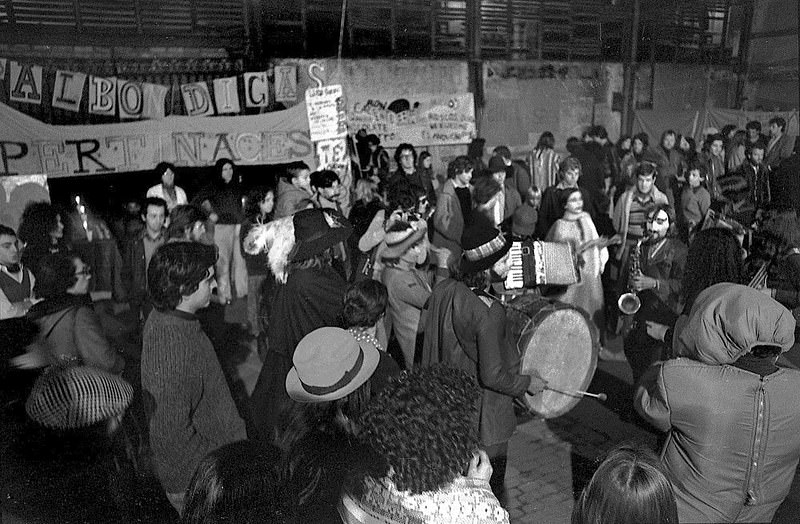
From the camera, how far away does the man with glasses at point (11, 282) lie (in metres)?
4.55

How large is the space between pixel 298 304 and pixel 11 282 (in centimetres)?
199

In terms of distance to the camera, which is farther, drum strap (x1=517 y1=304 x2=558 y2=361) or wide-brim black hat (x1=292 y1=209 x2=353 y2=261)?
drum strap (x1=517 y1=304 x2=558 y2=361)

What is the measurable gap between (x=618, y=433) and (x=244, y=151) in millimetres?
4333

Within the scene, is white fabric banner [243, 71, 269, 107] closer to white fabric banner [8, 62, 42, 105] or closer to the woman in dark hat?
white fabric banner [8, 62, 42, 105]

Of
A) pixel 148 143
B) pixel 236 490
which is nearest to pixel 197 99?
pixel 148 143

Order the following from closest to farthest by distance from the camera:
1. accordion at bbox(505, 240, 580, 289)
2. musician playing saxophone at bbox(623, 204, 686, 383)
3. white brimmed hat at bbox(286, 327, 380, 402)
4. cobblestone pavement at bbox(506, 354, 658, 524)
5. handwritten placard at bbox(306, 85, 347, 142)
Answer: white brimmed hat at bbox(286, 327, 380, 402) < cobblestone pavement at bbox(506, 354, 658, 524) < musician playing saxophone at bbox(623, 204, 686, 383) < accordion at bbox(505, 240, 580, 289) < handwritten placard at bbox(306, 85, 347, 142)

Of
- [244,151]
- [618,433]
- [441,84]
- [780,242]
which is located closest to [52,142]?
[244,151]

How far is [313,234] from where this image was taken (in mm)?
4301

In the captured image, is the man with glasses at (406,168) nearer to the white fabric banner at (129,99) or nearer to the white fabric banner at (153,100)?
the white fabric banner at (153,100)

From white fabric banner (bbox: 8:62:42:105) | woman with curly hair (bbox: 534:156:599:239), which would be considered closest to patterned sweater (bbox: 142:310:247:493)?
white fabric banner (bbox: 8:62:42:105)

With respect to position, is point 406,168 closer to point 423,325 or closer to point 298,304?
point 423,325

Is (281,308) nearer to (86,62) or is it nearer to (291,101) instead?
(291,101)

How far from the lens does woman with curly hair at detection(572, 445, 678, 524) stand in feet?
7.30

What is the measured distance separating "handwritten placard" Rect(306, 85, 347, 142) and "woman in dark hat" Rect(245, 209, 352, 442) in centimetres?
164
